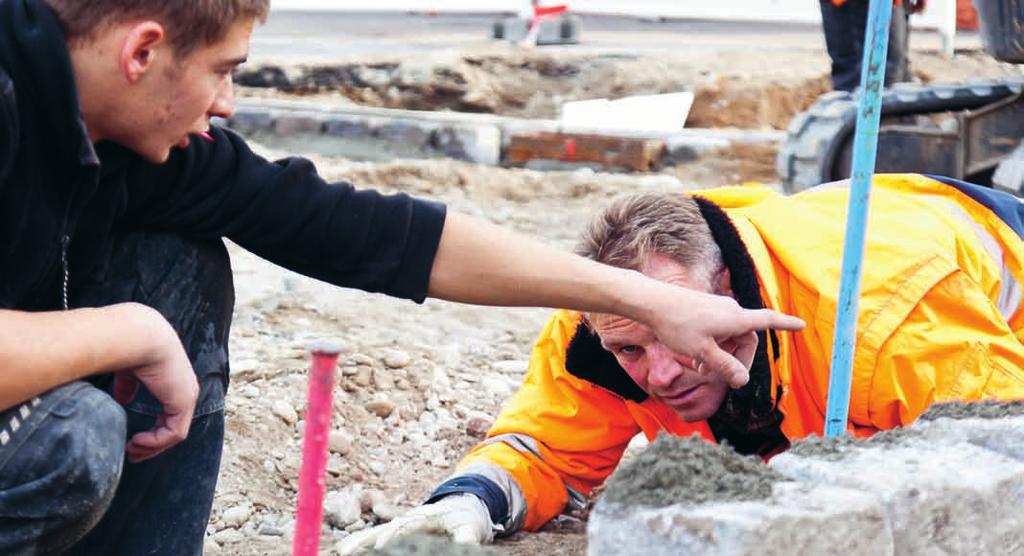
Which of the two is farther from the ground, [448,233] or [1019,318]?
[448,233]

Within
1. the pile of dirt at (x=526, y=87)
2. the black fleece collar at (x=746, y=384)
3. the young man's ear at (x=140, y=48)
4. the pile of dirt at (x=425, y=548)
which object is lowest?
the pile of dirt at (x=526, y=87)

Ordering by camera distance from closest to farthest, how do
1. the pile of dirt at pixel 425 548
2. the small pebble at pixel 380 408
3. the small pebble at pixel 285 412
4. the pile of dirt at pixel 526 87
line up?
the pile of dirt at pixel 425 548 → the small pebble at pixel 285 412 → the small pebble at pixel 380 408 → the pile of dirt at pixel 526 87

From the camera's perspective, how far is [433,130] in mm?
7414

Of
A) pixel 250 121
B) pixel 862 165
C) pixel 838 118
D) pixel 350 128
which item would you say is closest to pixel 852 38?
pixel 838 118

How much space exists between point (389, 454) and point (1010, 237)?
62.7 inches

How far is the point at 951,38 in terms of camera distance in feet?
37.4

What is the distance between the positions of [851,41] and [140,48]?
5.24 m

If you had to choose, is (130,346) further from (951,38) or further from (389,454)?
(951,38)

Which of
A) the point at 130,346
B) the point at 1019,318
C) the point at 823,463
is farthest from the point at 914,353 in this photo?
the point at 130,346

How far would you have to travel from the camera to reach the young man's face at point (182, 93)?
2.07m

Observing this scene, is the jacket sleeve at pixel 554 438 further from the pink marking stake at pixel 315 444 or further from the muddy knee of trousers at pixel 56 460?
the pink marking stake at pixel 315 444

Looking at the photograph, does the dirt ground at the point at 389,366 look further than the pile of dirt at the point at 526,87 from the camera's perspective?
No

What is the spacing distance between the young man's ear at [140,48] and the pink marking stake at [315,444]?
62cm

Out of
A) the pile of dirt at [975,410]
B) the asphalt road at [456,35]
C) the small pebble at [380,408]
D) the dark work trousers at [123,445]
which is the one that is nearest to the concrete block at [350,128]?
the asphalt road at [456,35]
